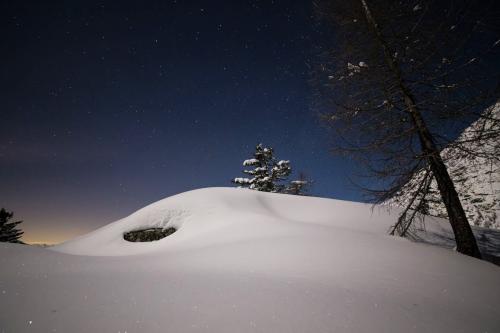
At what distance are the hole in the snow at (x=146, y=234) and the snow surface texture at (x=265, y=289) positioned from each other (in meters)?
4.47

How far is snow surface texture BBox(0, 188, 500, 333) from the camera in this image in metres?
1.68

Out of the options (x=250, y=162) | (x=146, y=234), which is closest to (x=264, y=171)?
(x=250, y=162)

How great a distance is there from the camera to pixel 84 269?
279cm

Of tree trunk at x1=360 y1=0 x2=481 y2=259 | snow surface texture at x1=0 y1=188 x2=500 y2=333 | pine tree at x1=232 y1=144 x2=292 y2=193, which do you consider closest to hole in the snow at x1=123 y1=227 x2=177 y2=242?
snow surface texture at x1=0 y1=188 x2=500 y2=333

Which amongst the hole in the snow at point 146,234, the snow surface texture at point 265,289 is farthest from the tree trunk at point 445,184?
the hole in the snow at point 146,234

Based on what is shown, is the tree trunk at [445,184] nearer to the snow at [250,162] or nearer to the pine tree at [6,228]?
the snow at [250,162]

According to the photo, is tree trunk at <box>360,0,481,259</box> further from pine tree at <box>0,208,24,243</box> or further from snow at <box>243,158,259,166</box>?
pine tree at <box>0,208,24,243</box>

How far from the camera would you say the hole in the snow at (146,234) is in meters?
8.02

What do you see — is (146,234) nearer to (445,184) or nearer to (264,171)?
(445,184)

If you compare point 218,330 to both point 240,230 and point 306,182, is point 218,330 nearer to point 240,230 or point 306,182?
point 240,230

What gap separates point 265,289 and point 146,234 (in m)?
7.26

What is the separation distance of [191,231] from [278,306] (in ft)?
16.1

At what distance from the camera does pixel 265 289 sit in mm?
2199

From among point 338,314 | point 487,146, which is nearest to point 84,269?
point 338,314
